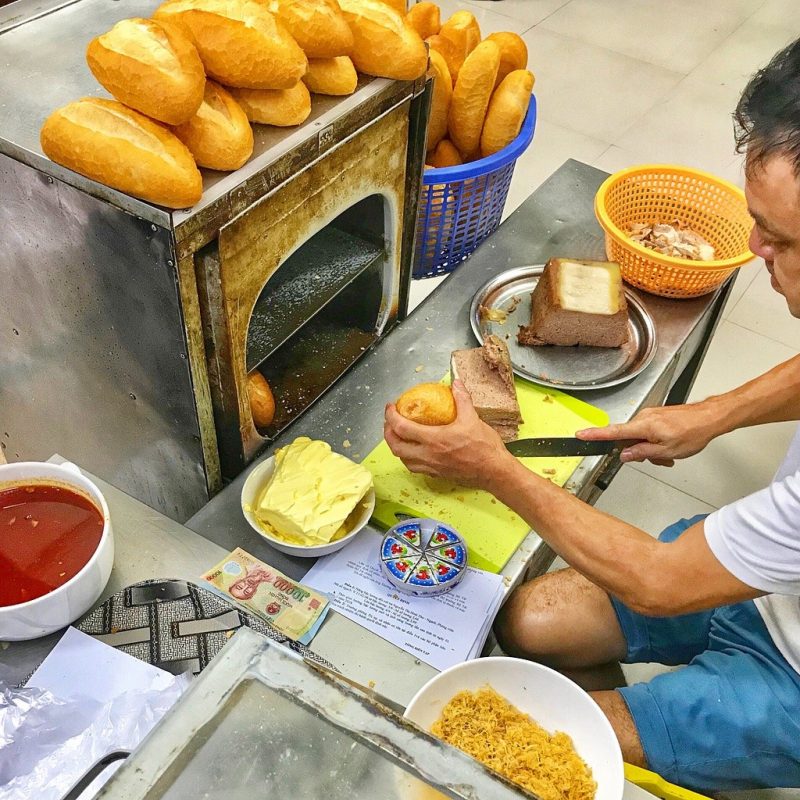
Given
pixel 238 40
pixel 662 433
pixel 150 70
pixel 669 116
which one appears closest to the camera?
pixel 150 70

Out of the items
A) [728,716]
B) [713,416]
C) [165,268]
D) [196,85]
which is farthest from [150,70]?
[728,716]

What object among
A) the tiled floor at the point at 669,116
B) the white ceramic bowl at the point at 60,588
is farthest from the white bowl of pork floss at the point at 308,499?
the tiled floor at the point at 669,116

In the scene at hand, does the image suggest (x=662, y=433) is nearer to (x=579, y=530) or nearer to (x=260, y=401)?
(x=579, y=530)

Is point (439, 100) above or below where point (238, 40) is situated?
below

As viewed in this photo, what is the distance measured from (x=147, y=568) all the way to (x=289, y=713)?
26.0 inches

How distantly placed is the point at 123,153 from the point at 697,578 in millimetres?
1143

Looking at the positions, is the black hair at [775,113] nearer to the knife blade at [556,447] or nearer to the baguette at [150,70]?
the knife blade at [556,447]

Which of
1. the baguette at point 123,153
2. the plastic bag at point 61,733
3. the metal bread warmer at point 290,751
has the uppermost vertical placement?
the baguette at point 123,153

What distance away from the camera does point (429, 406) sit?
1.53 meters

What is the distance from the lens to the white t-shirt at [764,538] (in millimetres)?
1199

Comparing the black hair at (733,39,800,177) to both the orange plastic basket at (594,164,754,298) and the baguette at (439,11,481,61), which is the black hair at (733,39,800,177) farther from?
the baguette at (439,11,481,61)

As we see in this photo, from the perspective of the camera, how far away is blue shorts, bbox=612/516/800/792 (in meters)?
1.51

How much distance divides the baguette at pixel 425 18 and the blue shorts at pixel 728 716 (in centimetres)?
174

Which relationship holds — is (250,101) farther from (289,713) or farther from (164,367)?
(289,713)
